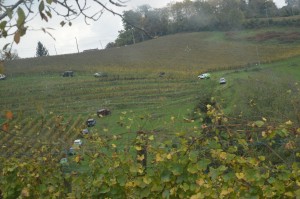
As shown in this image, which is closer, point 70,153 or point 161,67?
point 70,153

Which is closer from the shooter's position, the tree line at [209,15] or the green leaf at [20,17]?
the green leaf at [20,17]

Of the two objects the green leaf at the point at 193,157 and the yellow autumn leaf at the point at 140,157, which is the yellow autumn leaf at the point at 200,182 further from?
the yellow autumn leaf at the point at 140,157

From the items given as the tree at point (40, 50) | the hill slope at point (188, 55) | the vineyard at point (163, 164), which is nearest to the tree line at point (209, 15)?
the hill slope at point (188, 55)

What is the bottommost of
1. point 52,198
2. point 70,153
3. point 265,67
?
point 265,67

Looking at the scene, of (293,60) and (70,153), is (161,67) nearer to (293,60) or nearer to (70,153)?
(293,60)

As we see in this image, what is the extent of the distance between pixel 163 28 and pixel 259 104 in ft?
169

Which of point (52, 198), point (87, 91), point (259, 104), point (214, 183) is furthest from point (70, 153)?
point (87, 91)

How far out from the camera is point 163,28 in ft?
230

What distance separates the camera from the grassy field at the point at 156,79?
2900 cm

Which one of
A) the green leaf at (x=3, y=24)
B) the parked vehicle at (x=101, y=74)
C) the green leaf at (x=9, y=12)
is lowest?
the parked vehicle at (x=101, y=74)

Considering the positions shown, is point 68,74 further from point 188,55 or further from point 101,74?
point 188,55

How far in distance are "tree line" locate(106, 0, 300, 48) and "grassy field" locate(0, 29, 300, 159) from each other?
335 cm

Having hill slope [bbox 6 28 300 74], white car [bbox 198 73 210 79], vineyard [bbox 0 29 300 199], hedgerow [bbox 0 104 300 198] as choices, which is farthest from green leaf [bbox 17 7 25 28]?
hill slope [bbox 6 28 300 74]

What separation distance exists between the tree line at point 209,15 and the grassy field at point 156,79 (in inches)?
132
